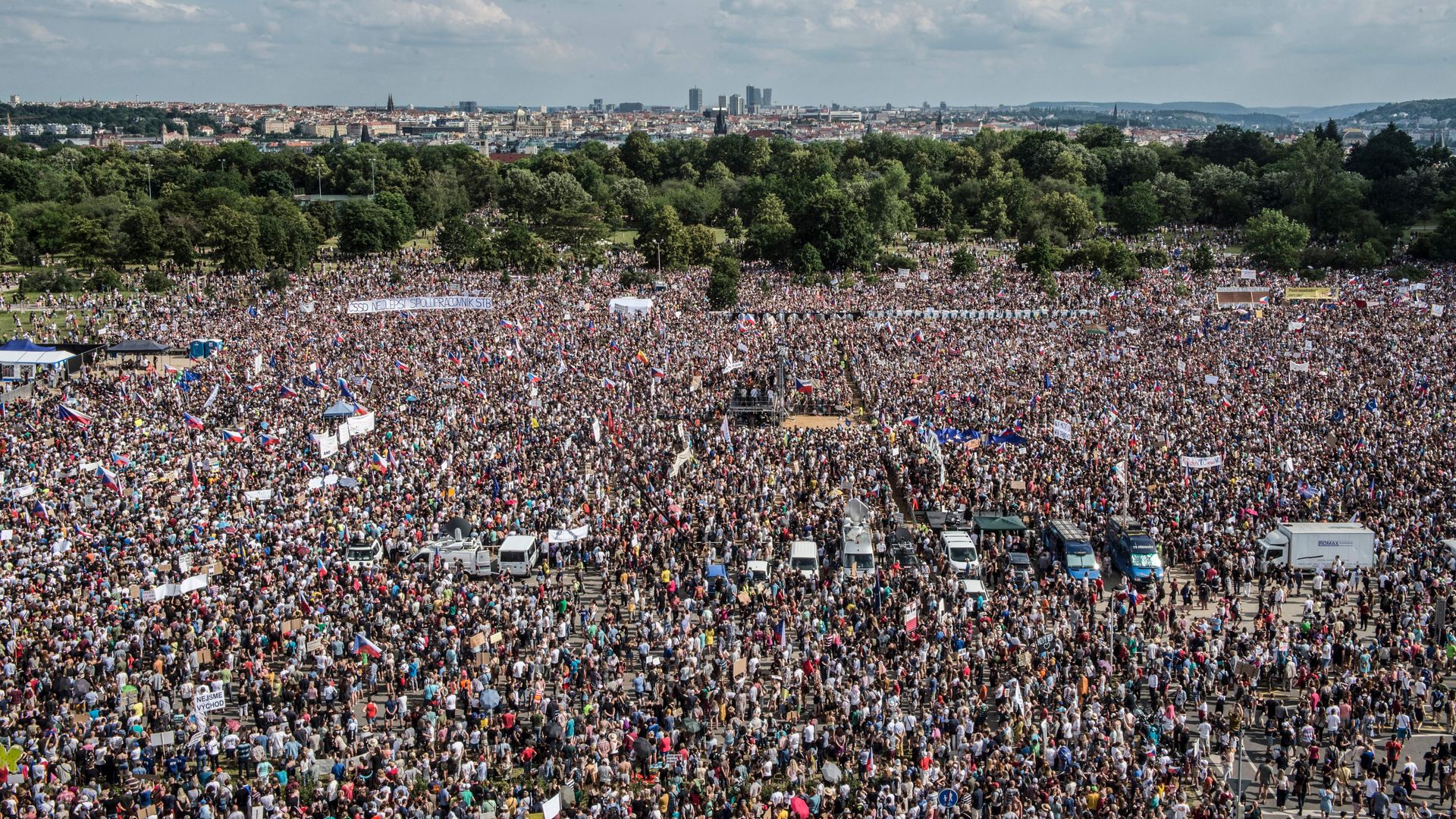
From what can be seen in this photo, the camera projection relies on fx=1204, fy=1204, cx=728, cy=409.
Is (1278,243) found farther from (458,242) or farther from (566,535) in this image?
(566,535)

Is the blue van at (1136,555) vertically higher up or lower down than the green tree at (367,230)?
lower down

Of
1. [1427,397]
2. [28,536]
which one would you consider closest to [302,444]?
[28,536]

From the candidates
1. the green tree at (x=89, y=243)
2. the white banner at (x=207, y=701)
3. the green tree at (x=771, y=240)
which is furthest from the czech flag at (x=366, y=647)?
the green tree at (x=89, y=243)

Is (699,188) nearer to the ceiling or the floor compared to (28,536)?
nearer to the ceiling

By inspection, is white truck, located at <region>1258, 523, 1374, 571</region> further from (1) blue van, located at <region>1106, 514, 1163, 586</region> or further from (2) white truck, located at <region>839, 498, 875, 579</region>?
(2) white truck, located at <region>839, 498, 875, 579</region>

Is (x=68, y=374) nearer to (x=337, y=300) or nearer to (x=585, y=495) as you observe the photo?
(x=337, y=300)

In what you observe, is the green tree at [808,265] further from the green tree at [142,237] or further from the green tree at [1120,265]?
the green tree at [142,237]

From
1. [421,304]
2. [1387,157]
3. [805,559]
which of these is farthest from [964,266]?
[1387,157]

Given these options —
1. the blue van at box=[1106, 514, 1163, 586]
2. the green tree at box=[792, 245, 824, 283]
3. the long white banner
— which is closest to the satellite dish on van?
the blue van at box=[1106, 514, 1163, 586]
